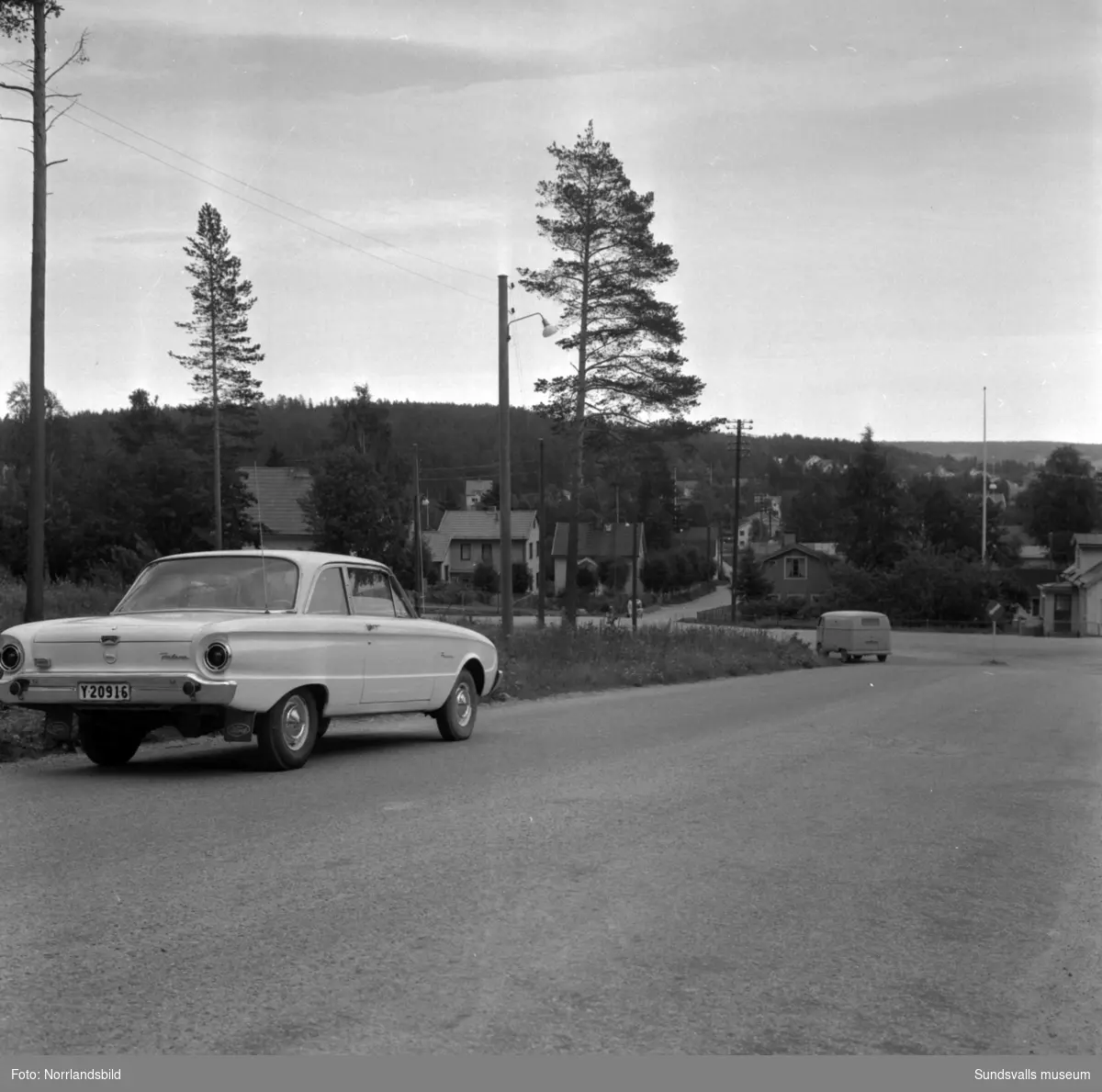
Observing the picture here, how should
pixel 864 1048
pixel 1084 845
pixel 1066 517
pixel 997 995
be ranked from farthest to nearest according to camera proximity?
pixel 1066 517, pixel 1084 845, pixel 997 995, pixel 864 1048

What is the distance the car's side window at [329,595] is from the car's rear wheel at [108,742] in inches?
61.4

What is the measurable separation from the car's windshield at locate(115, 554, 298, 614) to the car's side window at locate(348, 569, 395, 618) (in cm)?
73

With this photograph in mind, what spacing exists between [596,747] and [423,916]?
643 centimetres

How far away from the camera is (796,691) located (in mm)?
23062

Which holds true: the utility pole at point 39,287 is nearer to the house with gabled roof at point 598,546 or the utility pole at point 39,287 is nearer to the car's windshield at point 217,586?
the car's windshield at point 217,586

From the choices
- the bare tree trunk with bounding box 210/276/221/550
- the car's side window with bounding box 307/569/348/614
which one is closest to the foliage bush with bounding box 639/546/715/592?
the bare tree trunk with bounding box 210/276/221/550

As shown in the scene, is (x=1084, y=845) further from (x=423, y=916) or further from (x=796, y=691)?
(x=796, y=691)

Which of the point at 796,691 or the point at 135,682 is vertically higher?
the point at 135,682

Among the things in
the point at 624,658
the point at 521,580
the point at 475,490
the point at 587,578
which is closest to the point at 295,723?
the point at 624,658

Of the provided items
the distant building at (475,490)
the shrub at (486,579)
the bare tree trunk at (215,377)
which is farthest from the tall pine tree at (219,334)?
the distant building at (475,490)

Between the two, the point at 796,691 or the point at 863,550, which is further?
the point at 863,550

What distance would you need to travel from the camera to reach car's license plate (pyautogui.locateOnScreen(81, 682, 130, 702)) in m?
9.19

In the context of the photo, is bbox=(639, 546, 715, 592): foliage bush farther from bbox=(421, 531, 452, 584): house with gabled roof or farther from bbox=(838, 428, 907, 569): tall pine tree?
bbox=(421, 531, 452, 584): house with gabled roof

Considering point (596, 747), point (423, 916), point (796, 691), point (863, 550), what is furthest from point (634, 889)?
point (863, 550)
